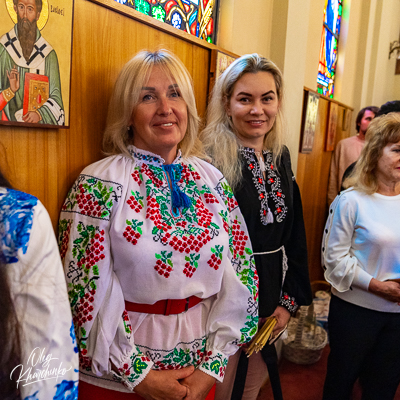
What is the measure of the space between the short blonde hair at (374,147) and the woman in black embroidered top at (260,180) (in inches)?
16.9

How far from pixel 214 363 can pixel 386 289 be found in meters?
1.00

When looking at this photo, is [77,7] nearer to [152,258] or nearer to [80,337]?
[152,258]

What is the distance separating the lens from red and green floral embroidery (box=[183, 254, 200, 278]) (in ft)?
4.36

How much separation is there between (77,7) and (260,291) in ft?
4.41

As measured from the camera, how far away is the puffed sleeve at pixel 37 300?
2.45 feet

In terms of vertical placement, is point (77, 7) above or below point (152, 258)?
above

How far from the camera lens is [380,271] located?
1.99m

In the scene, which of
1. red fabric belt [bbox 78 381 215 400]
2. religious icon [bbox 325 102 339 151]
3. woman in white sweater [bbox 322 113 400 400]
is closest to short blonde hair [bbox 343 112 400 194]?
woman in white sweater [bbox 322 113 400 400]

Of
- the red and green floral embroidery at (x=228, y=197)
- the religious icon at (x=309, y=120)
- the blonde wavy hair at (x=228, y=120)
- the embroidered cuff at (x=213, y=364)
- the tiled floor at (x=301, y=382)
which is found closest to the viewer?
the embroidered cuff at (x=213, y=364)

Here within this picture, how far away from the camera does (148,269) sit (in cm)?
126

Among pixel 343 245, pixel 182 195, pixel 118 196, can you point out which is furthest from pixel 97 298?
pixel 343 245

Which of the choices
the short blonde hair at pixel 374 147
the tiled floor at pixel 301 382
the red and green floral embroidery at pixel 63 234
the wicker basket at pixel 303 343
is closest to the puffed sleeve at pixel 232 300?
the red and green floral embroidery at pixel 63 234

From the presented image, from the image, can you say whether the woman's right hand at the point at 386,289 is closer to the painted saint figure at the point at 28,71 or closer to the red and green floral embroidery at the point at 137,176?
the red and green floral embroidery at the point at 137,176

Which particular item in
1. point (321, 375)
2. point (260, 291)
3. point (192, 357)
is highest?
point (260, 291)
